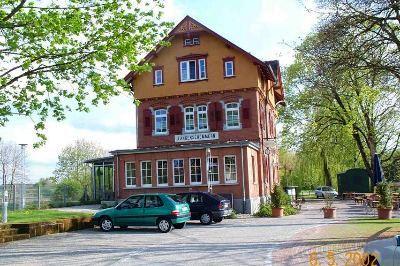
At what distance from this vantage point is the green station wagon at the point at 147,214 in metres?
19.9

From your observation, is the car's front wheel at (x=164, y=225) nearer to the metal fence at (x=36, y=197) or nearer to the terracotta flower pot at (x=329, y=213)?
the terracotta flower pot at (x=329, y=213)

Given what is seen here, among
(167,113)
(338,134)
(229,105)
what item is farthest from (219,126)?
(338,134)

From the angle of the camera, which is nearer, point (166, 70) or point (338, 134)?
point (166, 70)

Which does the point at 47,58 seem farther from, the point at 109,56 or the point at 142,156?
the point at 142,156

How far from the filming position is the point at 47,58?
16828 millimetres

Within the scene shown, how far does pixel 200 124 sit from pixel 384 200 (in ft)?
52.9

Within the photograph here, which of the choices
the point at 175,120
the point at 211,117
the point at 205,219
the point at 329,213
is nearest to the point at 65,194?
the point at 175,120

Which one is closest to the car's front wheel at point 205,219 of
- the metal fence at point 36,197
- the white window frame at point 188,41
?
the metal fence at point 36,197

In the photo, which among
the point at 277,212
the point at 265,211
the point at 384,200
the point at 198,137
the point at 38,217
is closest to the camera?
the point at 384,200

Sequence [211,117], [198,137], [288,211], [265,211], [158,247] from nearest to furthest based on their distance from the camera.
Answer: [158,247] < [265,211] < [288,211] < [198,137] < [211,117]

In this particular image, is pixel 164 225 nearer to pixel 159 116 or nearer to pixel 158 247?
pixel 158 247

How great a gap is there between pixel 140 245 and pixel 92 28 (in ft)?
25.0

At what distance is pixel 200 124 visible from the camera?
3566cm

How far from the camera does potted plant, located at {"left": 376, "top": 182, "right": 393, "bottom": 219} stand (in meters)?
22.0
